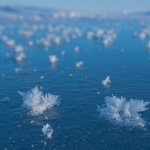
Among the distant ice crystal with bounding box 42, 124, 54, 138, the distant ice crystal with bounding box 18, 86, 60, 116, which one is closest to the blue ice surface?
the distant ice crystal with bounding box 42, 124, 54, 138

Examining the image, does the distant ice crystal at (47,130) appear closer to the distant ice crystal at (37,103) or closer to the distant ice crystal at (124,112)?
the distant ice crystal at (37,103)

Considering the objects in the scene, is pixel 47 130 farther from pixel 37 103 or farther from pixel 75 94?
pixel 75 94

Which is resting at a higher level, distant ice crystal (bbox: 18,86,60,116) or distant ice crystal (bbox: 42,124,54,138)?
distant ice crystal (bbox: 18,86,60,116)

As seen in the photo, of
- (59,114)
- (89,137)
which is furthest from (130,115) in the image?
(59,114)

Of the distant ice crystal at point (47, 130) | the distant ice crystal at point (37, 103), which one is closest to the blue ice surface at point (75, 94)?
the distant ice crystal at point (47, 130)

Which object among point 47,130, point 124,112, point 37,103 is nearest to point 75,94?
point 37,103

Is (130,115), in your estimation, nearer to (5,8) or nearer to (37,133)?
(37,133)

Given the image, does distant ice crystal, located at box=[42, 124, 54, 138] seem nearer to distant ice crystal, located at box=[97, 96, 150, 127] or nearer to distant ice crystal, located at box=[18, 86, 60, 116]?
distant ice crystal, located at box=[18, 86, 60, 116]
